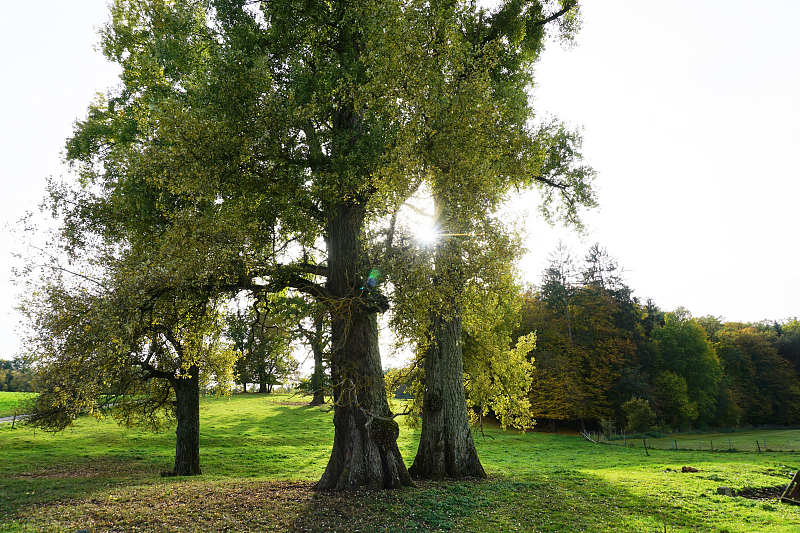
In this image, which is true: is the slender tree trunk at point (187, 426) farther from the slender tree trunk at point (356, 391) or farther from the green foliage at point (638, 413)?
the green foliage at point (638, 413)

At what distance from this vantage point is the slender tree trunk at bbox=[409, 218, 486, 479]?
1494 centimetres

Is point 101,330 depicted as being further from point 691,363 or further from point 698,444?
point 691,363

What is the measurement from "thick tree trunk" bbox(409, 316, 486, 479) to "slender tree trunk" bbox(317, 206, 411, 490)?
276cm

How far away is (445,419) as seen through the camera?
602 inches

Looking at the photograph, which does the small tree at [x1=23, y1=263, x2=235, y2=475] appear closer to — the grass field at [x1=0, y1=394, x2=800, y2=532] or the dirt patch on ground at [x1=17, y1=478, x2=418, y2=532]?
the dirt patch on ground at [x1=17, y1=478, x2=418, y2=532]

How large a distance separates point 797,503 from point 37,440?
38227 millimetres

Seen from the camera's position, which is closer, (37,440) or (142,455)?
(142,455)

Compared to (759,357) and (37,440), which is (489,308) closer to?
(37,440)

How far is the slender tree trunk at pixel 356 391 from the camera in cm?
1187

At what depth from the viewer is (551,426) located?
49750 millimetres

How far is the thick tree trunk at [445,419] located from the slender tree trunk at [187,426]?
9.30 metres

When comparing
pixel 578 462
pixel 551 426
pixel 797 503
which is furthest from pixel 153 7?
pixel 551 426

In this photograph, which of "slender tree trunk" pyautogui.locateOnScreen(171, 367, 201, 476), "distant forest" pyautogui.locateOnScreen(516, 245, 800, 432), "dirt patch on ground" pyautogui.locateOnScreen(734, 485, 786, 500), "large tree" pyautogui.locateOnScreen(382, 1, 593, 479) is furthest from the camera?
"distant forest" pyautogui.locateOnScreen(516, 245, 800, 432)

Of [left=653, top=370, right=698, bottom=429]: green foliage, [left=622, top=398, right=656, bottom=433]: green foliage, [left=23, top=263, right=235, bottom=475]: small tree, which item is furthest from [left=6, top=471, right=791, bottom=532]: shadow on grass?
[left=653, top=370, right=698, bottom=429]: green foliage
